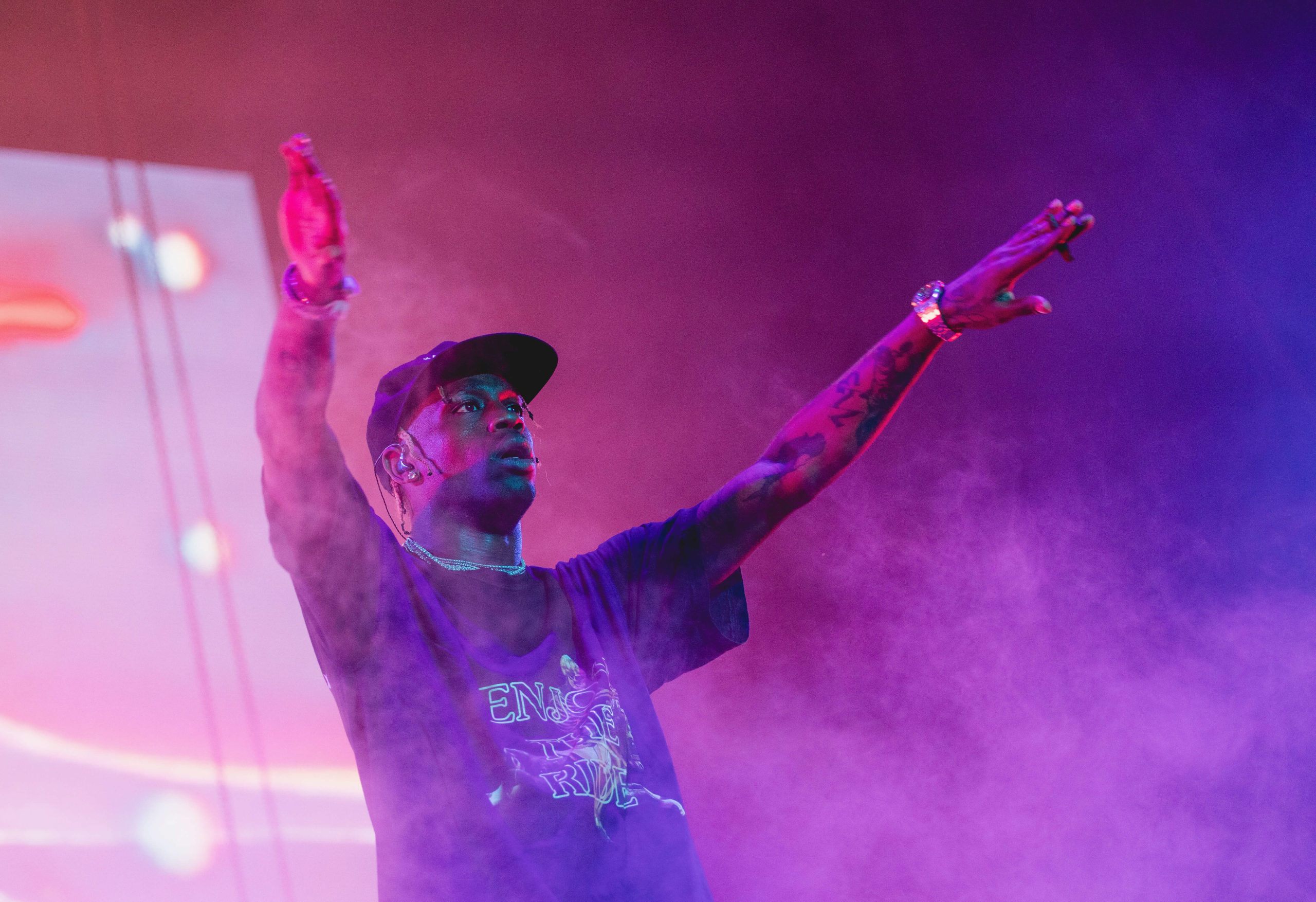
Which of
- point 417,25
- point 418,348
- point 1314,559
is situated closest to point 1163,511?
point 1314,559

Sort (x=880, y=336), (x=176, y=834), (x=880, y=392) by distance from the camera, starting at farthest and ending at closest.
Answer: (x=880, y=336) < (x=880, y=392) < (x=176, y=834)

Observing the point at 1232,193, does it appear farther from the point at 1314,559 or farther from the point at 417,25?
the point at 417,25

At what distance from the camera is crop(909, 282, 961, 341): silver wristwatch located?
5.55 feet

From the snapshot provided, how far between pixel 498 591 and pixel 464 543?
0.10 m

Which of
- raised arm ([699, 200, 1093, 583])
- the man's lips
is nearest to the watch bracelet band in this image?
the man's lips

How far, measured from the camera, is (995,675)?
2221 mm

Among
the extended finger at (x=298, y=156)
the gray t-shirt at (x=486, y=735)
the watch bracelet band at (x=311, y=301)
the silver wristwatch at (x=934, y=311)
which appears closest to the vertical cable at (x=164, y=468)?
the gray t-shirt at (x=486, y=735)

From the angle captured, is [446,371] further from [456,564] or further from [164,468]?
[164,468]

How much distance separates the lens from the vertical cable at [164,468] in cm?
157

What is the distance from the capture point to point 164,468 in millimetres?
1657

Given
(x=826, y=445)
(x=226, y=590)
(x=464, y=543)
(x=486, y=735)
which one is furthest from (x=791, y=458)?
(x=226, y=590)

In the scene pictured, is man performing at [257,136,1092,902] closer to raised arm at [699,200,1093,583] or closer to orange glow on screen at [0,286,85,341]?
raised arm at [699,200,1093,583]

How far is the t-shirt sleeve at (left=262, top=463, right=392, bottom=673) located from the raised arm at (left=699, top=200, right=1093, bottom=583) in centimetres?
53

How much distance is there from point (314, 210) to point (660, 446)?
42.9 inches
